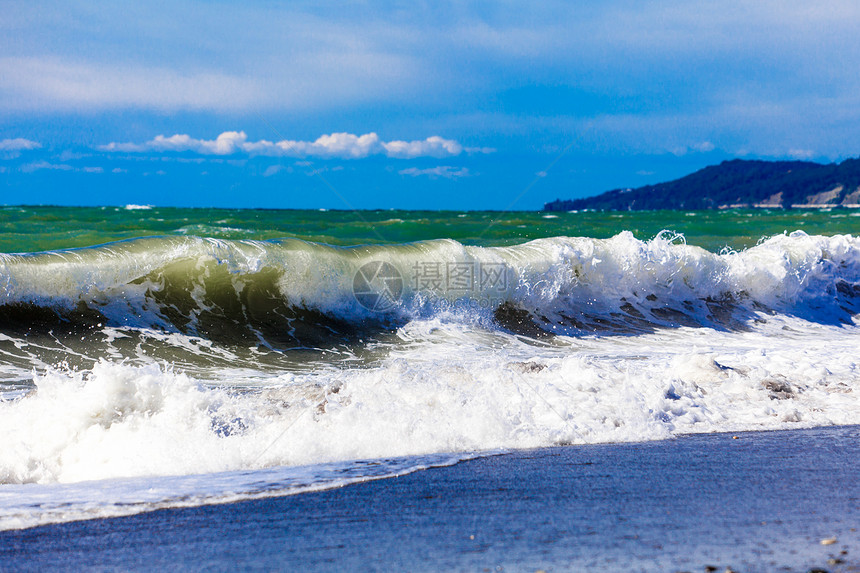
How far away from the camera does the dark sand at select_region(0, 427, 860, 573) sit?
2822 millimetres

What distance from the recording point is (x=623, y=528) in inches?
124

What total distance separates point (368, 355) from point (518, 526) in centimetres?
672

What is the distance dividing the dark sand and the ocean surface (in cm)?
33

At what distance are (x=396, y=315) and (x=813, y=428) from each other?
681 cm

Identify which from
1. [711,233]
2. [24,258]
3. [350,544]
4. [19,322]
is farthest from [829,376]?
[711,233]

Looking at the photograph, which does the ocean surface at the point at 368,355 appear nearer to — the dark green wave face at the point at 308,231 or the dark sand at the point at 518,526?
the dark sand at the point at 518,526

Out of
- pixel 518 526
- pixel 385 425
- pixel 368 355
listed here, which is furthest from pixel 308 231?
pixel 518 526

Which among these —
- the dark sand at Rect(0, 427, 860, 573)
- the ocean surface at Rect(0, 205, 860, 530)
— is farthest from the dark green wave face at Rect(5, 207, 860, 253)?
the dark sand at Rect(0, 427, 860, 573)

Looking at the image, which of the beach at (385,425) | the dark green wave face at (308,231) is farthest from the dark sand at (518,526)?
the dark green wave face at (308,231)

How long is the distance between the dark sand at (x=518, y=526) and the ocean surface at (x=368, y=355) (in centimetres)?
33

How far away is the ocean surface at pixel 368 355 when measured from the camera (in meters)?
4.67

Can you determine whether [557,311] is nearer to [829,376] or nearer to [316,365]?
[316,365]

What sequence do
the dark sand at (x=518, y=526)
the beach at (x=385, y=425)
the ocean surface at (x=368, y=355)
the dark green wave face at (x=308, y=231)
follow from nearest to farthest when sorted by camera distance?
the dark sand at (x=518, y=526) → the beach at (x=385, y=425) → the ocean surface at (x=368, y=355) → the dark green wave face at (x=308, y=231)

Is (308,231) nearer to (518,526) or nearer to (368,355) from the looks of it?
(368,355)
